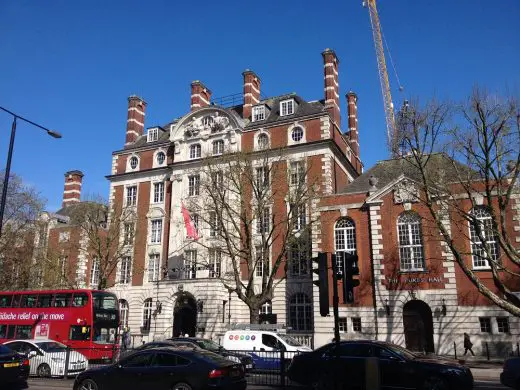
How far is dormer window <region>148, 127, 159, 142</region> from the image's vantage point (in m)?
46.4

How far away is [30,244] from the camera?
39.9m

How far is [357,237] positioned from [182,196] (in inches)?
670

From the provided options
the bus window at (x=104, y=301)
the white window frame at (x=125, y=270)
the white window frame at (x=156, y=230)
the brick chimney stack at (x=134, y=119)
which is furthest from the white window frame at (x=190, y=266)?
the brick chimney stack at (x=134, y=119)

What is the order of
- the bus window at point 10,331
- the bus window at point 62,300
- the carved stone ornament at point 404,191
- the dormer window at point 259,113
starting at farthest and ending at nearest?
the dormer window at point 259,113 < the carved stone ornament at point 404,191 < the bus window at point 10,331 < the bus window at point 62,300

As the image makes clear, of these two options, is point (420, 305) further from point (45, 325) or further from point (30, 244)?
point (30, 244)

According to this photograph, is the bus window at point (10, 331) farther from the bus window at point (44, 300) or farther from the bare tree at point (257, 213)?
the bare tree at point (257, 213)

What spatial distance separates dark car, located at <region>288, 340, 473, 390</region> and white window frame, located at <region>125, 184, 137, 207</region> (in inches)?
1263

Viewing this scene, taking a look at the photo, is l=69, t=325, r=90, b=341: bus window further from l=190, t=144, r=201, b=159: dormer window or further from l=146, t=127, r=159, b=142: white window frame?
l=146, t=127, r=159, b=142: white window frame

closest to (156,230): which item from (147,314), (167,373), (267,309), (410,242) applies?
(147,314)

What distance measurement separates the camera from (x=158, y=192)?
1689 inches

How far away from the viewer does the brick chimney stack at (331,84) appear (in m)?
39.7

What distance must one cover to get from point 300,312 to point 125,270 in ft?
58.2

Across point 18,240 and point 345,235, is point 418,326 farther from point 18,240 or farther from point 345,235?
point 18,240

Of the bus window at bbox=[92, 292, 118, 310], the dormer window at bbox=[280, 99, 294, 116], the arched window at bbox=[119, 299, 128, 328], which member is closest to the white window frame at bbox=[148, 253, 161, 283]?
the arched window at bbox=[119, 299, 128, 328]
